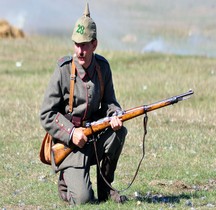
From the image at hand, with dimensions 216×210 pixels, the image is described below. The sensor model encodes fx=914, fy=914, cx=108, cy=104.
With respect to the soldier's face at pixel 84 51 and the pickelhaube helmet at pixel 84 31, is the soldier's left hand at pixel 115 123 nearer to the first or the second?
the soldier's face at pixel 84 51

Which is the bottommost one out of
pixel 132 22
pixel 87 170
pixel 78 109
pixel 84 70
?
pixel 132 22

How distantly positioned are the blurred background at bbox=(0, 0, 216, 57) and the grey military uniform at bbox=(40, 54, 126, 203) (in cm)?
1856

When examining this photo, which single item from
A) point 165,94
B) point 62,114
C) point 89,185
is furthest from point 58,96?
point 165,94

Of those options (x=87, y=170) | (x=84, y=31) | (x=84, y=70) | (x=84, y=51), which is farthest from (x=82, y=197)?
(x=84, y=31)

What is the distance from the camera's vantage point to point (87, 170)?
9273mm

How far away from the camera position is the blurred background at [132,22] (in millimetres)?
30875

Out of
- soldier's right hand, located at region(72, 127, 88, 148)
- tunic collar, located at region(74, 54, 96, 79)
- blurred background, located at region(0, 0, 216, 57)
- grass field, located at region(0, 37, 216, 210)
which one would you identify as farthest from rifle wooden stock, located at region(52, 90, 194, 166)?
blurred background, located at region(0, 0, 216, 57)

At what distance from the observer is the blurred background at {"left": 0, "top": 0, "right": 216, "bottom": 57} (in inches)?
1216

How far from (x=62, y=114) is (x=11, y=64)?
12223 mm

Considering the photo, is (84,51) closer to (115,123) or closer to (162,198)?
(115,123)

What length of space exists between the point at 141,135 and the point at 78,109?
3879 millimetres

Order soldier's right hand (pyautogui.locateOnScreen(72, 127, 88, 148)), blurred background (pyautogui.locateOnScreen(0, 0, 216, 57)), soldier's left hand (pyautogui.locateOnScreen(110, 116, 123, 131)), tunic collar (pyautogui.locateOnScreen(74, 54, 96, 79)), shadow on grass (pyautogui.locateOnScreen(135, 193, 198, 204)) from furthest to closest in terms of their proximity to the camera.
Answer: blurred background (pyautogui.locateOnScreen(0, 0, 216, 57)) → shadow on grass (pyautogui.locateOnScreen(135, 193, 198, 204)) → tunic collar (pyautogui.locateOnScreen(74, 54, 96, 79)) → soldier's right hand (pyautogui.locateOnScreen(72, 127, 88, 148)) → soldier's left hand (pyautogui.locateOnScreen(110, 116, 123, 131))

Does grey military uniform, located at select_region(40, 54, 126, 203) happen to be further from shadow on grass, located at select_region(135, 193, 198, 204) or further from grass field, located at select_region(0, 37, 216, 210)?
shadow on grass, located at select_region(135, 193, 198, 204)

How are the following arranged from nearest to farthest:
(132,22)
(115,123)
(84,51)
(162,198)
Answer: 1. (115,123)
2. (84,51)
3. (162,198)
4. (132,22)
